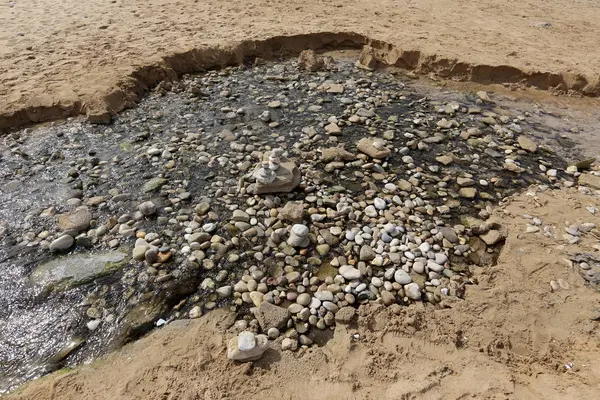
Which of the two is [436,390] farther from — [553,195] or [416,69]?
[416,69]

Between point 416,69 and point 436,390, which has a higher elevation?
point 416,69

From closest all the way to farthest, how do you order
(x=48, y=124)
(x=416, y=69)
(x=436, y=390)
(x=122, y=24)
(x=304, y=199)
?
1. (x=436, y=390)
2. (x=304, y=199)
3. (x=48, y=124)
4. (x=416, y=69)
5. (x=122, y=24)

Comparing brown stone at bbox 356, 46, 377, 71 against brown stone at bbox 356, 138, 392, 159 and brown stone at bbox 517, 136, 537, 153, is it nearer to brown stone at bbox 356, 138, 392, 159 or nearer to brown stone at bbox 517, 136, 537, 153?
brown stone at bbox 356, 138, 392, 159

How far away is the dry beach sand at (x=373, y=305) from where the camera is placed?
9.18 feet

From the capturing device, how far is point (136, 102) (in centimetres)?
623

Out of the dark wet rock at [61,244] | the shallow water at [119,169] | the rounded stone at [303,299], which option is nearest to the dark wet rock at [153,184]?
the shallow water at [119,169]

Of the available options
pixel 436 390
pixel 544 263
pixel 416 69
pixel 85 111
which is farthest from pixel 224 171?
pixel 416 69

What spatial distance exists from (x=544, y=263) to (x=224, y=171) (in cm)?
362

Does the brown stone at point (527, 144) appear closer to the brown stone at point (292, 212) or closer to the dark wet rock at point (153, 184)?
the brown stone at point (292, 212)

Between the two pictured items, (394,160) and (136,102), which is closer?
(394,160)

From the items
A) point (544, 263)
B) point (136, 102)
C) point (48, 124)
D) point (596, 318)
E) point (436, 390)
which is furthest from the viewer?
point (136, 102)

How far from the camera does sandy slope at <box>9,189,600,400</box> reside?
274 centimetres

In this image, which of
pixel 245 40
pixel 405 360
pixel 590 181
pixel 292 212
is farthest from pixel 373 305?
pixel 245 40

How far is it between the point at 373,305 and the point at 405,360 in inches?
20.7
